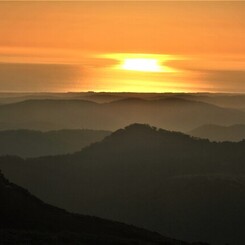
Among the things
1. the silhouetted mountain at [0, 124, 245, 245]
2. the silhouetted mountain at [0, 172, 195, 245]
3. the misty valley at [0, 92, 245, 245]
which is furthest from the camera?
the silhouetted mountain at [0, 124, 245, 245]

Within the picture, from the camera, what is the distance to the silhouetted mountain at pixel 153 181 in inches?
4705

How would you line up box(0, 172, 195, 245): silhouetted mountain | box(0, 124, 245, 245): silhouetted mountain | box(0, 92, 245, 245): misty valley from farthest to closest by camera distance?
box(0, 124, 245, 245): silhouetted mountain → box(0, 92, 245, 245): misty valley → box(0, 172, 195, 245): silhouetted mountain

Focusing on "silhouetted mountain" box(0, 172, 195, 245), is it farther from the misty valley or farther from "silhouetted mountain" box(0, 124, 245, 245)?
"silhouetted mountain" box(0, 124, 245, 245)

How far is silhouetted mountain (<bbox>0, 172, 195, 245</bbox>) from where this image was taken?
6050 cm

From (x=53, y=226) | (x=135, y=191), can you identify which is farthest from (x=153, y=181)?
(x=53, y=226)

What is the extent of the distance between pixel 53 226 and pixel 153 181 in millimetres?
75295

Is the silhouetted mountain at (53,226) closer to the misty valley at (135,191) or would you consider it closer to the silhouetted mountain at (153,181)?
the misty valley at (135,191)

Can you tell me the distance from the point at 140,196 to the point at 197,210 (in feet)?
49.7

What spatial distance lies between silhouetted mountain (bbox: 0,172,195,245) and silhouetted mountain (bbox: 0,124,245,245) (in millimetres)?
38275

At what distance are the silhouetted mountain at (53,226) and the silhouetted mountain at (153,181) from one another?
126ft

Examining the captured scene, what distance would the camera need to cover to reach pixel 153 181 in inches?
5684

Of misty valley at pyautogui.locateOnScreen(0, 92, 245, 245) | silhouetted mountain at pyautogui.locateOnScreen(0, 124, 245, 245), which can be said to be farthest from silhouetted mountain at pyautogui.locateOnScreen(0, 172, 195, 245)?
silhouetted mountain at pyautogui.locateOnScreen(0, 124, 245, 245)

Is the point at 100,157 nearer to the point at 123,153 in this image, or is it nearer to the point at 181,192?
the point at 123,153

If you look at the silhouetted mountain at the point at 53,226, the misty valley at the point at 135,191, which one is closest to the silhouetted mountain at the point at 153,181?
the misty valley at the point at 135,191
